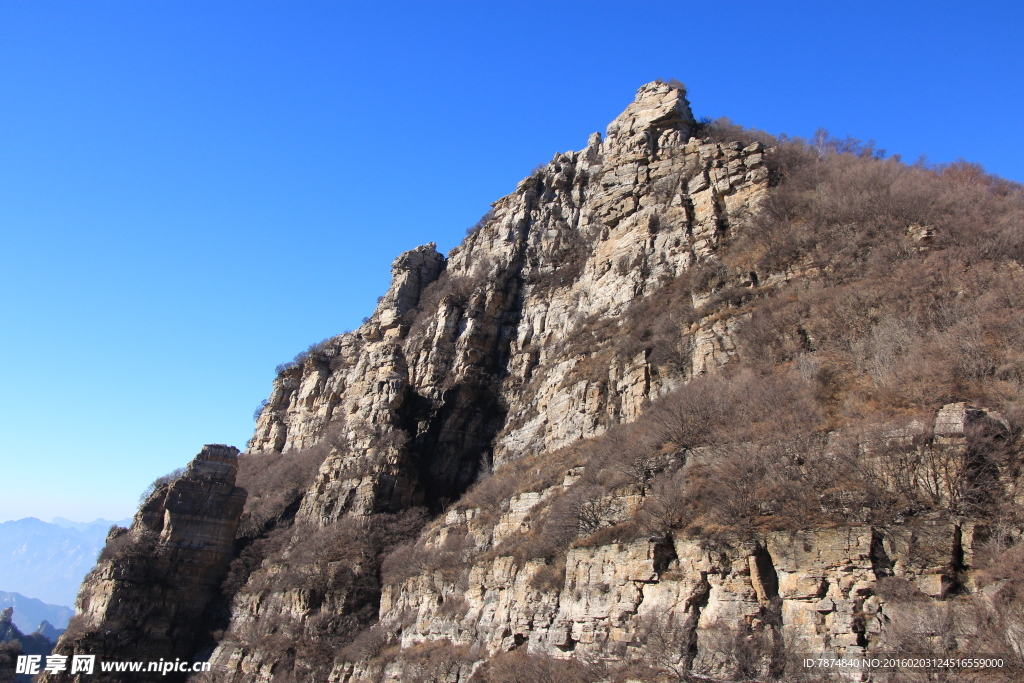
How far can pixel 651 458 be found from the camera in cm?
2594

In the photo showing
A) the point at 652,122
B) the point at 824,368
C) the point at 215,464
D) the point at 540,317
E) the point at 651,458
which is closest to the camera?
the point at 824,368

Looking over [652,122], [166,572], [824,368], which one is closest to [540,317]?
[652,122]

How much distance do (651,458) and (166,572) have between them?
40.9 meters

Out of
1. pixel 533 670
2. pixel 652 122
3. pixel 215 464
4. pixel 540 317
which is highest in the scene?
pixel 652 122

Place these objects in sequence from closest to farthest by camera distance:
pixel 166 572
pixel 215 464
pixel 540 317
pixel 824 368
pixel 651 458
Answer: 1. pixel 824 368
2. pixel 651 458
3. pixel 166 572
4. pixel 540 317
5. pixel 215 464

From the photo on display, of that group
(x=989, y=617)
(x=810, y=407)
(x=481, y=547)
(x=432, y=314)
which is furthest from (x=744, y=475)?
(x=432, y=314)

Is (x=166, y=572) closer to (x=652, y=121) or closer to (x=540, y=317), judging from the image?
(x=540, y=317)

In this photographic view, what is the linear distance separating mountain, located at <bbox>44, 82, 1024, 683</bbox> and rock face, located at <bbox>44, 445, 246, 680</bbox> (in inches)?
8.0

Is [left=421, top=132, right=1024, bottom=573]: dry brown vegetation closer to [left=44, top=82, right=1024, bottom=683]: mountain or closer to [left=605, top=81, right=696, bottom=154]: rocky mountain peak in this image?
[left=44, top=82, right=1024, bottom=683]: mountain

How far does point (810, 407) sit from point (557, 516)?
37.1 feet

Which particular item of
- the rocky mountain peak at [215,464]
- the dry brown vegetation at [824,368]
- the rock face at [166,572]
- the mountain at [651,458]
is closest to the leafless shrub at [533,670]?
the mountain at [651,458]

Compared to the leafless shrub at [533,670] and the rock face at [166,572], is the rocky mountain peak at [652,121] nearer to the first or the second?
the leafless shrub at [533,670]

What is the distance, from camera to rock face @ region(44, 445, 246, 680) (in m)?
45.7

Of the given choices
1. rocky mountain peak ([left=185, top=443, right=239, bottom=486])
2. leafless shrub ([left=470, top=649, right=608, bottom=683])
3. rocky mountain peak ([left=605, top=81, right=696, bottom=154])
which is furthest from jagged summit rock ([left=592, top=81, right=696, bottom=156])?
rocky mountain peak ([left=185, top=443, right=239, bottom=486])
